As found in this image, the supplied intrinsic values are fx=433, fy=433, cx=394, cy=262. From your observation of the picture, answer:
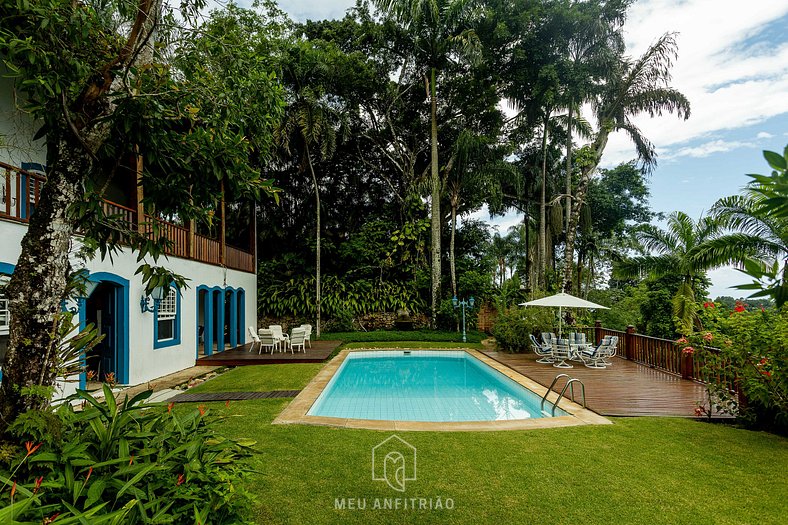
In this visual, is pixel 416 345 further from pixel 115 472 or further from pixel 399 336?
pixel 115 472

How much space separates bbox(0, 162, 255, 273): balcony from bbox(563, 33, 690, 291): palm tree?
1190 centimetres

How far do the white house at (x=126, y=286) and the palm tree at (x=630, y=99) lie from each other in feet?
39.5

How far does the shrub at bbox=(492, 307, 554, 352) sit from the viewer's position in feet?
45.6

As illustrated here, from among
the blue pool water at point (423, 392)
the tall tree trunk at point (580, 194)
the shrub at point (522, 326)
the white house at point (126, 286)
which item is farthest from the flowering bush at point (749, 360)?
the tall tree trunk at point (580, 194)

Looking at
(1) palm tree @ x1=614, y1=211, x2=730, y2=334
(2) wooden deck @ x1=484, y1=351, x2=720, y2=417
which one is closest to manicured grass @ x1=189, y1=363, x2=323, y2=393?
(2) wooden deck @ x1=484, y1=351, x2=720, y2=417

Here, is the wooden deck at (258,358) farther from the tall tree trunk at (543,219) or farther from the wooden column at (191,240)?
the tall tree trunk at (543,219)

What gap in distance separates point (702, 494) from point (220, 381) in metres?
8.41

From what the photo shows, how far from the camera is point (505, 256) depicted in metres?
42.9

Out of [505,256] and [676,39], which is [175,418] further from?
[505,256]

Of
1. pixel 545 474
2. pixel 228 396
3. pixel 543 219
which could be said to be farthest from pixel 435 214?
pixel 545 474

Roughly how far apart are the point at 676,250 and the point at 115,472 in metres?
16.2

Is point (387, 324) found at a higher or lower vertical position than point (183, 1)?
lower

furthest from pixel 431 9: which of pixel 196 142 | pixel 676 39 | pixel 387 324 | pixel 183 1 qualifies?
pixel 196 142

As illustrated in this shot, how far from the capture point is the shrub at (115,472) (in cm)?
222
